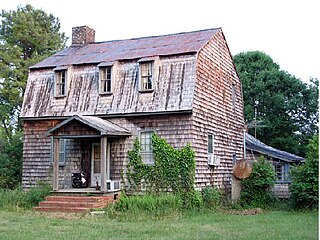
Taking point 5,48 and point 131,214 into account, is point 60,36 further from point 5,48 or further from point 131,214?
point 131,214

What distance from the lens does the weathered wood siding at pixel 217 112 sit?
18.0m

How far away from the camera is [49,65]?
20.8 m

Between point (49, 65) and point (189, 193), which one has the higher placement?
point (49, 65)

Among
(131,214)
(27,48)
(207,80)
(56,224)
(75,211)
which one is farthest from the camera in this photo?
(27,48)

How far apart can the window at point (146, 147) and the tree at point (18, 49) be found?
14.9 meters

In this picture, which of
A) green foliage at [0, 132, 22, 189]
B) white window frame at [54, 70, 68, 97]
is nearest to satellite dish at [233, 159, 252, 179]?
white window frame at [54, 70, 68, 97]

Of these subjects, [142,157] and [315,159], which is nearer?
[315,159]

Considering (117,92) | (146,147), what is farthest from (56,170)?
(117,92)

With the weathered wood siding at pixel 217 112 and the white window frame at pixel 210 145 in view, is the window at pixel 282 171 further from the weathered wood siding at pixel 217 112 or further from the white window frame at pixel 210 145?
the white window frame at pixel 210 145

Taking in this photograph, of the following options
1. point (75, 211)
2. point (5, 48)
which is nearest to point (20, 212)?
point (75, 211)

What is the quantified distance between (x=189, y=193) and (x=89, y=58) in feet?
26.4

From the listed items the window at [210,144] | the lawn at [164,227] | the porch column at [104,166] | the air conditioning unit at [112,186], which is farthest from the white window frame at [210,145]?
the porch column at [104,166]

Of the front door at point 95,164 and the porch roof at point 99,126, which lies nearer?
the porch roof at point 99,126

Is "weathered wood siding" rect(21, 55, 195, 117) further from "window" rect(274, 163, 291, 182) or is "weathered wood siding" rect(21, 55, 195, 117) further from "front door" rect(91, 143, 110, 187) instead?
"window" rect(274, 163, 291, 182)
